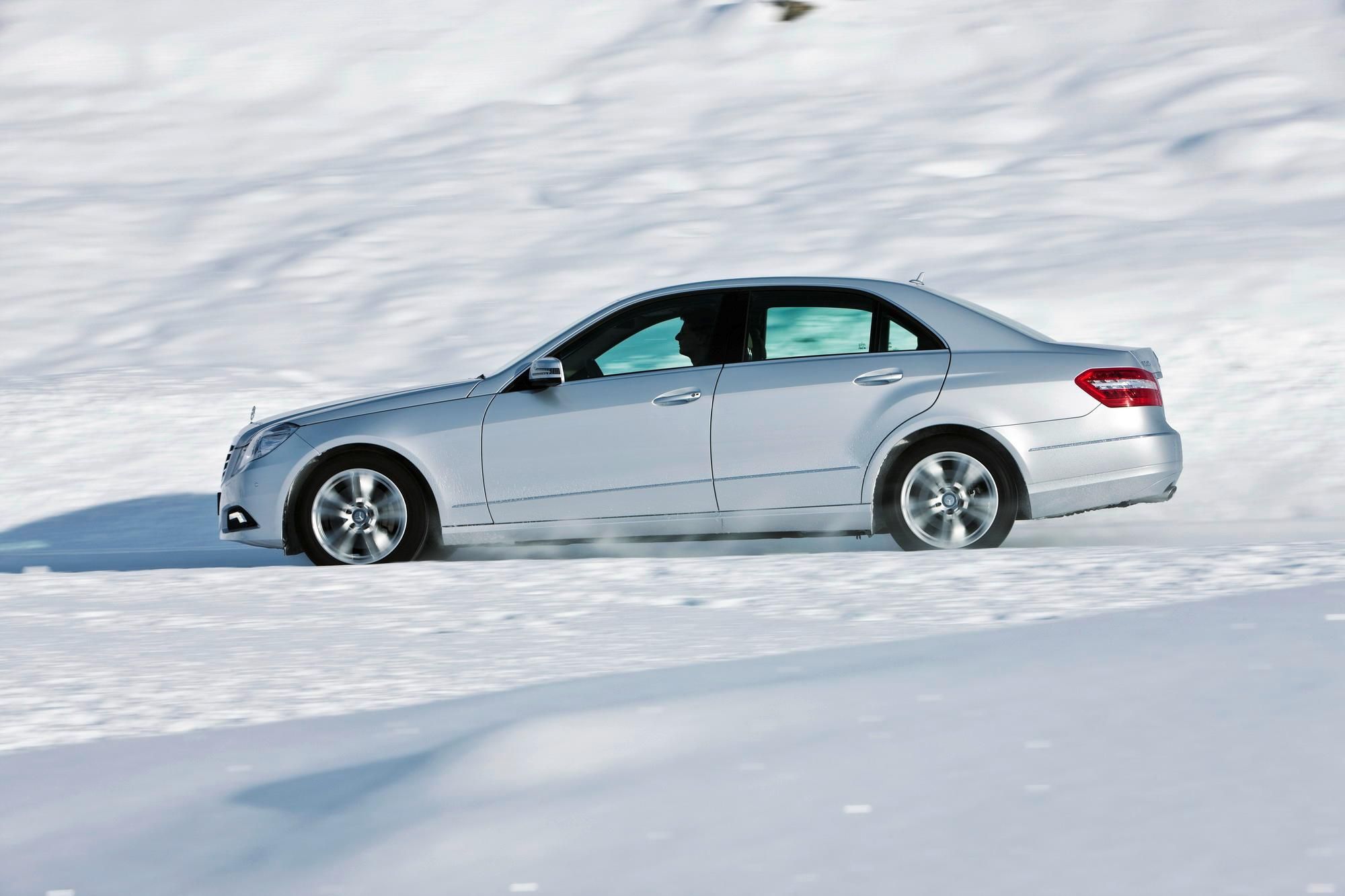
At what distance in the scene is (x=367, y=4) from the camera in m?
23.7

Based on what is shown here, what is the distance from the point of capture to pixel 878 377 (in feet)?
23.7

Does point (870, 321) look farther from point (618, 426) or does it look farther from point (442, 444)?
point (442, 444)

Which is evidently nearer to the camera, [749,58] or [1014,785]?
[1014,785]

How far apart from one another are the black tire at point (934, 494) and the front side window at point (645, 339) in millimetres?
1094

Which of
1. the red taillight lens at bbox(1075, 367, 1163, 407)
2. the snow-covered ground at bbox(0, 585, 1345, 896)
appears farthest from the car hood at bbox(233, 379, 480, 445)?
the snow-covered ground at bbox(0, 585, 1345, 896)

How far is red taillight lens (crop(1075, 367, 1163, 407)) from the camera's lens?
7148mm

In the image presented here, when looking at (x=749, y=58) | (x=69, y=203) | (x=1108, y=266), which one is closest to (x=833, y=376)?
(x=1108, y=266)

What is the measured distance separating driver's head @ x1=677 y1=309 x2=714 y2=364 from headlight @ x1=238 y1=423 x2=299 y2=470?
6.14 ft

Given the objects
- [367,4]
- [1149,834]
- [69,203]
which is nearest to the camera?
[1149,834]

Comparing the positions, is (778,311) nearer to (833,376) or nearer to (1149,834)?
(833,376)

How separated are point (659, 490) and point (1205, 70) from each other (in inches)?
554

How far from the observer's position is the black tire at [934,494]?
7.18m

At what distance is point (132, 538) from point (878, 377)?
483cm

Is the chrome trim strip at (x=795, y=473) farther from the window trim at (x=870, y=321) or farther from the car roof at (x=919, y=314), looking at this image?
the car roof at (x=919, y=314)
